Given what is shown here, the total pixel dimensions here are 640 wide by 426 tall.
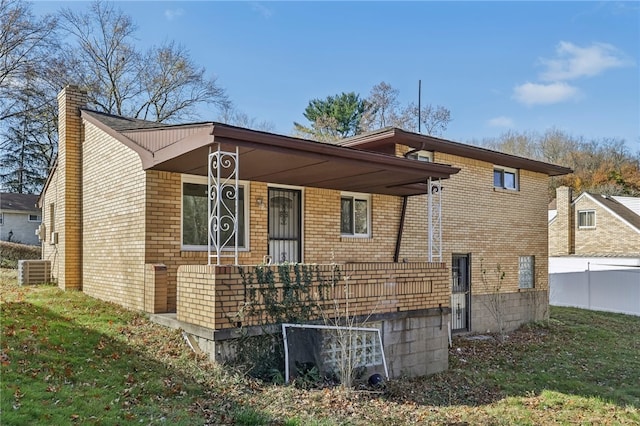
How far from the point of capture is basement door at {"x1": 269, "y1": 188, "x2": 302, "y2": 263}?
10.3 metres

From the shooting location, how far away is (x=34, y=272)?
12703 mm

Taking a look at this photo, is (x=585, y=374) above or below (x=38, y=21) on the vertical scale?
below

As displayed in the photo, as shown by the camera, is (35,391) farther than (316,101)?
No

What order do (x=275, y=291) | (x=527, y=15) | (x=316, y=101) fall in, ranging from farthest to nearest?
(x=316, y=101)
(x=527, y=15)
(x=275, y=291)

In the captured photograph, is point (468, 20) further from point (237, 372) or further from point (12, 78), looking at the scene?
point (12, 78)

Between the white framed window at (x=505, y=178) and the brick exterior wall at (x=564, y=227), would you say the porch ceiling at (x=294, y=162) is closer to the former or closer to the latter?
the white framed window at (x=505, y=178)

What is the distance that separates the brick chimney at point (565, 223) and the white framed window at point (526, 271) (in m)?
12.6

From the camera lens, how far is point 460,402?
7.25 metres

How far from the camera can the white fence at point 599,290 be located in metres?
20.8

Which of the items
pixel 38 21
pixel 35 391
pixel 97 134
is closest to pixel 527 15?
pixel 97 134

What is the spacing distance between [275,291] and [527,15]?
9.33m

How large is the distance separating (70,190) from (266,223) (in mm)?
5053

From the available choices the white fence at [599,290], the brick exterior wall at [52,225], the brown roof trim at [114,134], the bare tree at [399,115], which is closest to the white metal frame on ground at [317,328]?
the brown roof trim at [114,134]

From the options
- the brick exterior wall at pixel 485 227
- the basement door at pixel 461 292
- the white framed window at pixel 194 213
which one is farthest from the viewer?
the basement door at pixel 461 292
